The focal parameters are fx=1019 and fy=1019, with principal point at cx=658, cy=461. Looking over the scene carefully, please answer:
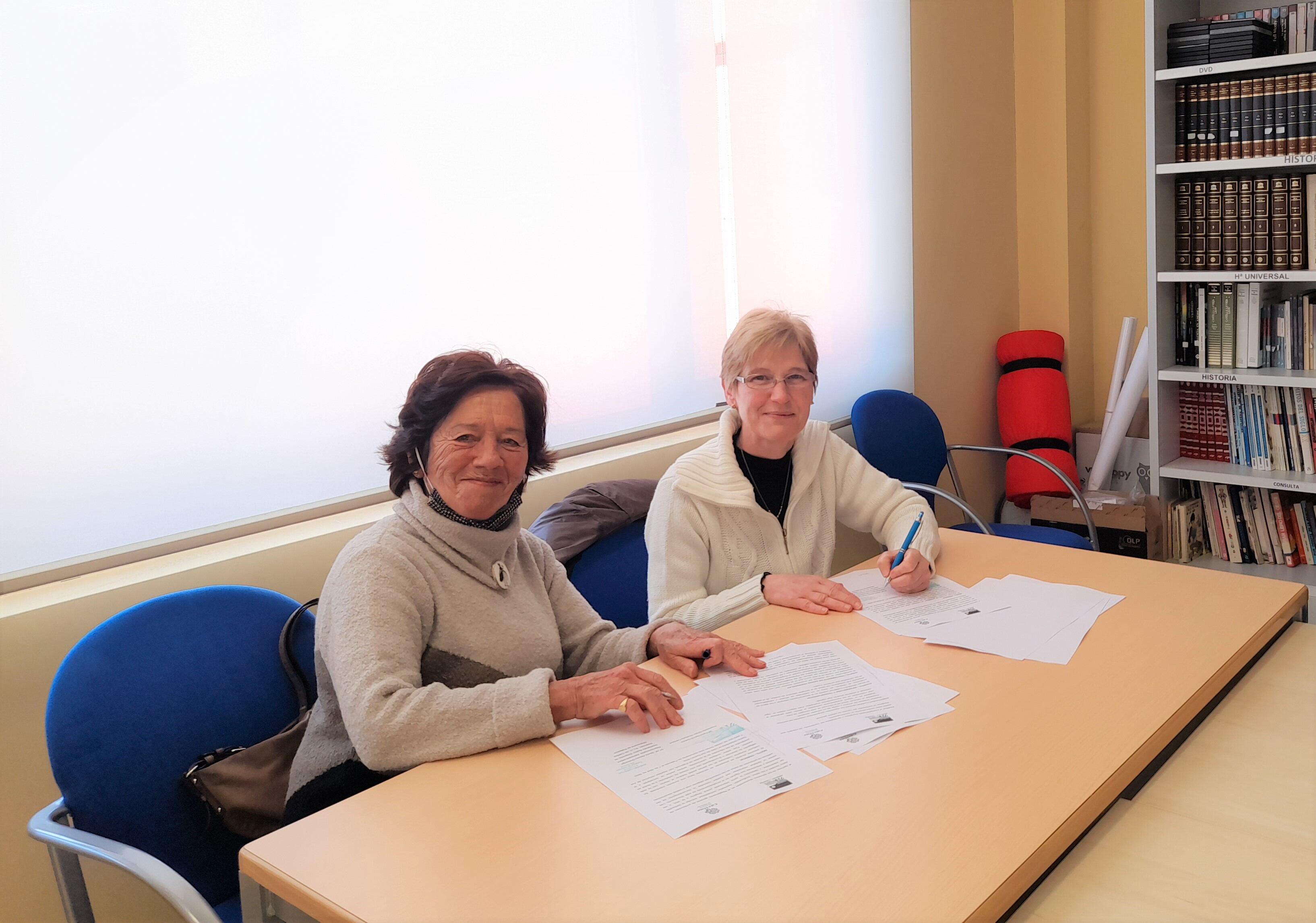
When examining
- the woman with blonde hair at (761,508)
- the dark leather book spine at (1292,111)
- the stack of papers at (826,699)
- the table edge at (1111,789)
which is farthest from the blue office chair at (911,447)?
the stack of papers at (826,699)

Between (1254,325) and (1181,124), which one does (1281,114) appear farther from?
(1254,325)

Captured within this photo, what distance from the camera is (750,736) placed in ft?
4.71

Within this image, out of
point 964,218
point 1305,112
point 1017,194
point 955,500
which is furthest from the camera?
point 1017,194

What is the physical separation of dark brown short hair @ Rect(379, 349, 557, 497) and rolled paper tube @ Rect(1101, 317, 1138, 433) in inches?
120

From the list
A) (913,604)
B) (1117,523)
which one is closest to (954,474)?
(1117,523)

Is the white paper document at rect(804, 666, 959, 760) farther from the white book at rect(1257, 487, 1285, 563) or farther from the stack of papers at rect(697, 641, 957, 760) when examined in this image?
the white book at rect(1257, 487, 1285, 563)

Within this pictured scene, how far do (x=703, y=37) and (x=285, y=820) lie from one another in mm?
2615

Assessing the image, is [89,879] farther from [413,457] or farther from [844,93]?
[844,93]

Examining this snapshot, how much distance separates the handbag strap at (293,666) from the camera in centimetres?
181

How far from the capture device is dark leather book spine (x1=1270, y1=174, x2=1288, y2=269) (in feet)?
11.4

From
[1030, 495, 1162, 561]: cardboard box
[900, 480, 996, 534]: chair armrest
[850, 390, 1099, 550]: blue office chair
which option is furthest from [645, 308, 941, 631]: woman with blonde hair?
[1030, 495, 1162, 561]: cardboard box

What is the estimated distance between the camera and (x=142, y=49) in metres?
2.02

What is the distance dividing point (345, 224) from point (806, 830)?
1.78m

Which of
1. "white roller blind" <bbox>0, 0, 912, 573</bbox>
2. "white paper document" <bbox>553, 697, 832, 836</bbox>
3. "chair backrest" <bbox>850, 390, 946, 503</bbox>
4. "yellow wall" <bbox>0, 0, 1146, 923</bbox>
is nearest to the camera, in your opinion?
"white paper document" <bbox>553, 697, 832, 836</bbox>
